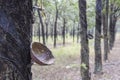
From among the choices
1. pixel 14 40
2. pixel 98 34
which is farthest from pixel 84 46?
pixel 14 40

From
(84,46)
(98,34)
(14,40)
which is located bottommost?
(98,34)

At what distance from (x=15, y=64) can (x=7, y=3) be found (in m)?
0.36

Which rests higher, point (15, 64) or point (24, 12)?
point (24, 12)

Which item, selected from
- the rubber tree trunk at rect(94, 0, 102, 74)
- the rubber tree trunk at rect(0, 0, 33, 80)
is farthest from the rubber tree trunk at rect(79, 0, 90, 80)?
the rubber tree trunk at rect(0, 0, 33, 80)

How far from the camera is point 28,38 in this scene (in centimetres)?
174

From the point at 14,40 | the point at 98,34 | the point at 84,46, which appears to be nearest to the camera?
the point at 14,40

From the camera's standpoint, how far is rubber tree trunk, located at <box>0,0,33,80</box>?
5.20 ft

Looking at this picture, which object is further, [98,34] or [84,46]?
[98,34]

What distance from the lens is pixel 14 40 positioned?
162 cm

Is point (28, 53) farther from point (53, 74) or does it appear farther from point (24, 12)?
point (53, 74)

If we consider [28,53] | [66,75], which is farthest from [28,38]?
[66,75]

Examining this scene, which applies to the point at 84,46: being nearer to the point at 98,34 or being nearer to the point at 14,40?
the point at 98,34

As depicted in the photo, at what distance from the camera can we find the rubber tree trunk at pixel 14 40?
158 cm

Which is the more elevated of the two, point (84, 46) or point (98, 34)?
point (84, 46)
